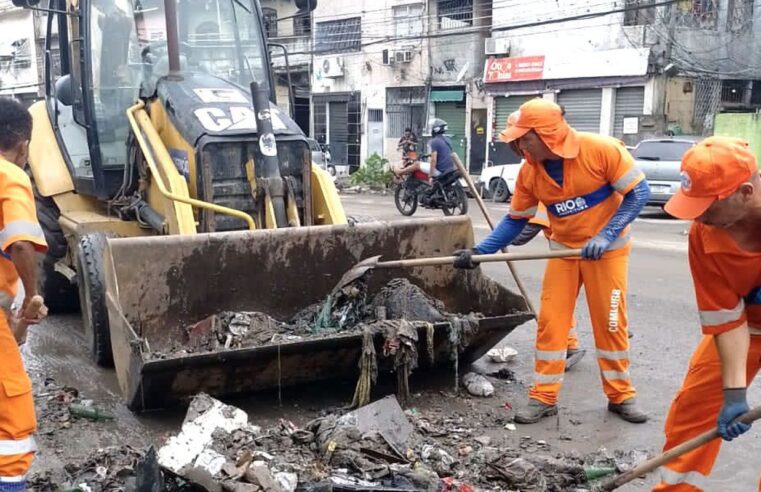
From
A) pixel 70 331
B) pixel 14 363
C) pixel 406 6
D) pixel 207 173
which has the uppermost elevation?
pixel 406 6

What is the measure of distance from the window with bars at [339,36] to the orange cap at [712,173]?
26041mm

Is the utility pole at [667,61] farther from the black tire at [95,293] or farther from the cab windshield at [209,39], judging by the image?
the black tire at [95,293]

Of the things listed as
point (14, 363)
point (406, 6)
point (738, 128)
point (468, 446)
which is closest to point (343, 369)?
point (468, 446)

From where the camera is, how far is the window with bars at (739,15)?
2150 cm

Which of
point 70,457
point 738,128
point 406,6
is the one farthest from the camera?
point 406,6

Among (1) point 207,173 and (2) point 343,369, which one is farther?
(1) point 207,173

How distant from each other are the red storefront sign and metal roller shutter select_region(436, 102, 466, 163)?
186cm

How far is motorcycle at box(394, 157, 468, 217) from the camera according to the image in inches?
571

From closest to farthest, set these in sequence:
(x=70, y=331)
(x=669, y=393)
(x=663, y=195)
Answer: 1. (x=669, y=393)
2. (x=70, y=331)
3. (x=663, y=195)

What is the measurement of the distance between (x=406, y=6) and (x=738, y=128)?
1211 centimetres

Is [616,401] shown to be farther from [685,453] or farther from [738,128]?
A: [738,128]

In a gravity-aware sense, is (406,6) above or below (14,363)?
above

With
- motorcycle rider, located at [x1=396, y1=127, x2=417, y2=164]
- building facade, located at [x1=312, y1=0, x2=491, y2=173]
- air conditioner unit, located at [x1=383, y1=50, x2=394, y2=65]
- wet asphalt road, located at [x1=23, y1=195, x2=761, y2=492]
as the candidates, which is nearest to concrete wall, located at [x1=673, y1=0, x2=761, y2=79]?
building facade, located at [x1=312, y1=0, x2=491, y2=173]

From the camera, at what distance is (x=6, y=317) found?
3.21m
